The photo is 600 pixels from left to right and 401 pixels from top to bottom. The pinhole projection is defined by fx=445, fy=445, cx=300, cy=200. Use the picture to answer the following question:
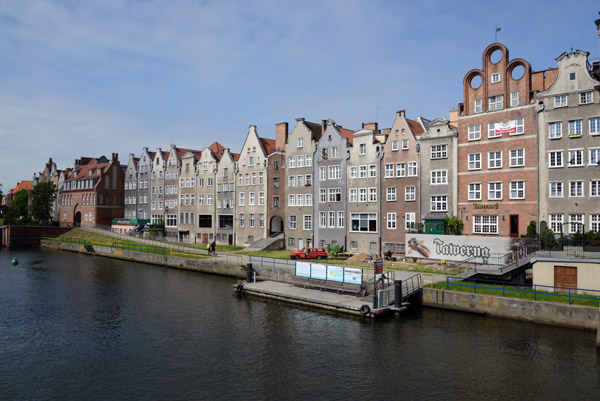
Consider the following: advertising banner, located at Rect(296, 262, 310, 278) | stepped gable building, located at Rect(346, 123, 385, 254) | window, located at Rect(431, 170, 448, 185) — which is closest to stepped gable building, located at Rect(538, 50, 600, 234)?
window, located at Rect(431, 170, 448, 185)

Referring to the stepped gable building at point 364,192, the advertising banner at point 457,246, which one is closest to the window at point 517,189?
the advertising banner at point 457,246

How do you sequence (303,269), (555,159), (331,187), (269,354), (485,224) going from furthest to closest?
(331,187), (485,224), (555,159), (303,269), (269,354)

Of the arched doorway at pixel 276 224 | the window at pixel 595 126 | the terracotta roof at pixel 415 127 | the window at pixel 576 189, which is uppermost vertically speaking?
the terracotta roof at pixel 415 127

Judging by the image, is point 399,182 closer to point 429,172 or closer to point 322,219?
point 429,172

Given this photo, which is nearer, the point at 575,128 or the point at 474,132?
the point at 575,128

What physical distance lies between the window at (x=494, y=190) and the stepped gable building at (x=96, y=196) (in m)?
82.3

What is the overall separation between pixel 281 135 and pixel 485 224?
34288 millimetres

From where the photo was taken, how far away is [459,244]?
152 feet

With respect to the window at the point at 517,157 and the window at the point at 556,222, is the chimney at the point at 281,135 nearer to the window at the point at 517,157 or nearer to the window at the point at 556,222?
the window at the point at 517,157

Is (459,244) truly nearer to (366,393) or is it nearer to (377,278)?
(377,278)

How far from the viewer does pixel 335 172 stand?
202 feet

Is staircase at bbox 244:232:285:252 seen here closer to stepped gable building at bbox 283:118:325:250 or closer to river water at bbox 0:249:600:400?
stepped gable building at bbox 283:118:325:250

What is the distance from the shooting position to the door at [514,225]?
4566cm

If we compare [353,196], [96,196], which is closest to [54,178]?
[96,196]
